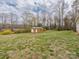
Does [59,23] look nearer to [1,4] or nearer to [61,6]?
[61,6]

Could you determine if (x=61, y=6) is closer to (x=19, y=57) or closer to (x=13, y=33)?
(x=13, y=33)

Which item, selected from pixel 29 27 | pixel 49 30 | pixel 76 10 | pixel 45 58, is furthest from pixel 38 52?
pixel 76 10

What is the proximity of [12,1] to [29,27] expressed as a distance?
131cm

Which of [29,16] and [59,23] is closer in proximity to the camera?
[29,16]

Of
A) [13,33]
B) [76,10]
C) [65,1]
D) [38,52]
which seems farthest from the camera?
[76,10]

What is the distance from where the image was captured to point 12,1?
598 cm

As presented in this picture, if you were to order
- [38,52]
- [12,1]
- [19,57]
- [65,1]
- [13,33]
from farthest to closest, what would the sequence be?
[65,1]
[13,33]
[12,1]
[38,52]
[19,57]

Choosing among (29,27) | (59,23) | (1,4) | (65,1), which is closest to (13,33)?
(29,27)

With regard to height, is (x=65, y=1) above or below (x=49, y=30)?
above

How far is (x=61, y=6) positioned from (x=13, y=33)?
2500 millimetres

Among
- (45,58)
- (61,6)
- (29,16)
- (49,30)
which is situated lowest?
(45,58)

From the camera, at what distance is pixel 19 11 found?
620cm

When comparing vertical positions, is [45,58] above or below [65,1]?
below

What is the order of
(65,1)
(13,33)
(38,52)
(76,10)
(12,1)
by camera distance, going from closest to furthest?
(38,52) < (12,1) < (13,33) < (65,1) < (76,10)
